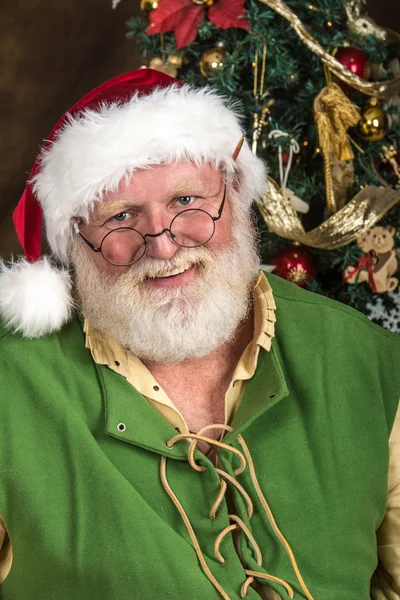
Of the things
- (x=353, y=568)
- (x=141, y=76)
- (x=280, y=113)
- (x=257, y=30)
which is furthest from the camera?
(x=280, y=113)

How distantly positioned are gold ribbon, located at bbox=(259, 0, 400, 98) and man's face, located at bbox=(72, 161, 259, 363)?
0.88m

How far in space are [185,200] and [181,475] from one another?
2.19ft

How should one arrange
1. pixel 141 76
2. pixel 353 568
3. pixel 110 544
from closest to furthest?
pixel 110 544, pixel 353 568, pixel 141 76

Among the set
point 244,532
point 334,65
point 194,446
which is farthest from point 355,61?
point 244,532

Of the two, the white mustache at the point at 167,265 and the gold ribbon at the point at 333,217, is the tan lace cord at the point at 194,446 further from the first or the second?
the gold ribbon at the point at 333,217

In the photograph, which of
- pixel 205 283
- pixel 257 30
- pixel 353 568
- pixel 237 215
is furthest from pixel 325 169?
pixel 353 568

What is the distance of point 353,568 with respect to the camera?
195 cm

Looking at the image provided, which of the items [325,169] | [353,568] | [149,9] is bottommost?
[353,568]

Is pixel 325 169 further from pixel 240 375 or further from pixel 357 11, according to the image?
pixel 240 375

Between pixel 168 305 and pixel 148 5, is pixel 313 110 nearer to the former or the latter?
pixel 148 5

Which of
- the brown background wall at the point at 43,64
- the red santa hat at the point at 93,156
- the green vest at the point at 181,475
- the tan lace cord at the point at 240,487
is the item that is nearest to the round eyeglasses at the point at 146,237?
the red santa hat at the point at 93,156

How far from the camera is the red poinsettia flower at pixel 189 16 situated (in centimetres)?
272

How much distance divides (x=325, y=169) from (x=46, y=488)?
1.55 meters

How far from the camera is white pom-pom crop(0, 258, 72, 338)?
6.62 ft
